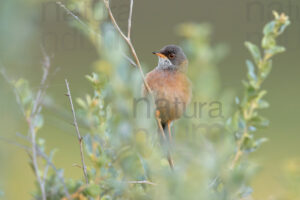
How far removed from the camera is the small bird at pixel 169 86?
10.2ft

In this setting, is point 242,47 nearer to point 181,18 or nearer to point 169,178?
point 181,18

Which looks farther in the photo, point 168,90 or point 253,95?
point 168,90

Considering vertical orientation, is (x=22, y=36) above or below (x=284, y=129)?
above

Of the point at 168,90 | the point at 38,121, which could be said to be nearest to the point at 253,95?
the point at 38,121

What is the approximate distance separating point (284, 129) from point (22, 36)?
18.4ft

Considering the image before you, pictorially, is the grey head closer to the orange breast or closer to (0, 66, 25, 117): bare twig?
the orange breast

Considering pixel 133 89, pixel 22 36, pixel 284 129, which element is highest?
pixel 22 36

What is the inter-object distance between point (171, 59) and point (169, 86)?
1.26 ft

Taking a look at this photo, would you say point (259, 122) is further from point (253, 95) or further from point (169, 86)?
point (169, 86)

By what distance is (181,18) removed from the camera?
7445mm

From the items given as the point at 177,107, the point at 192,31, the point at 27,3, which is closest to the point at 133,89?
the point at 192,31

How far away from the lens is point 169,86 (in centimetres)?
322

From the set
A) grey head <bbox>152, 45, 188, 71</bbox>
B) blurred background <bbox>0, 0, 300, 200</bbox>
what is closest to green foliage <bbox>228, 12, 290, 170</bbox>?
grey head <bbox>152, 45, 188, 71</bbox>

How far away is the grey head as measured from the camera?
3.47 metres
